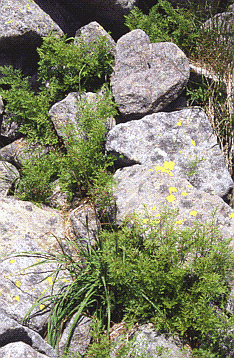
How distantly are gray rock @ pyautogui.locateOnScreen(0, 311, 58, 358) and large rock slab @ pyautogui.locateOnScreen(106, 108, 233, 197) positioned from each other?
2.27 meters

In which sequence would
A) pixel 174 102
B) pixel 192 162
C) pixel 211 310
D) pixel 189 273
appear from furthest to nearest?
pixel 174 102 → pixel 192 162 → pixel 189 273 → pixel 211 310

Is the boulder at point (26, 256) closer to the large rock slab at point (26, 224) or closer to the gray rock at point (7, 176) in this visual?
the large rock slab at point (26, 224)

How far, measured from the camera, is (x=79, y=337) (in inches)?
120

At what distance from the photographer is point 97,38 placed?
16.8 ft

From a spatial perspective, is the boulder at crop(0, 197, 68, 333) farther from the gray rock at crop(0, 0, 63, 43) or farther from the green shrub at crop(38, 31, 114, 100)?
the gray rock at crop(0, 0, 63, 43)

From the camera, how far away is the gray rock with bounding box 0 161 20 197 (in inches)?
179

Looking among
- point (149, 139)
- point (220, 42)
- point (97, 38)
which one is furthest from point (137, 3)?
point (149, 139)

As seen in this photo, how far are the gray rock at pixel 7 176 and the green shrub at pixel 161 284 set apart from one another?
1840 mm

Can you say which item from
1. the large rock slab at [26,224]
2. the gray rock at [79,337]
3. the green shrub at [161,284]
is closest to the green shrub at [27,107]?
the large rock slab at [26,224]

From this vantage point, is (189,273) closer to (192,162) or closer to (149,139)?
(192,162)

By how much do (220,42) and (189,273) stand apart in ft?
12.3

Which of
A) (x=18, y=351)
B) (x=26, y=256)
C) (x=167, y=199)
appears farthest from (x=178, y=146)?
(x=18, y=351)

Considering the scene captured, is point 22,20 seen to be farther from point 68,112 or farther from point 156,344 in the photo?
point 156,344

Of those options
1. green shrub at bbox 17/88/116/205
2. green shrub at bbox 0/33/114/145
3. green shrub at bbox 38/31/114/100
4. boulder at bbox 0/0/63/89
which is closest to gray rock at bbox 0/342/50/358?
green shrub at bbox 17/88/116/205
